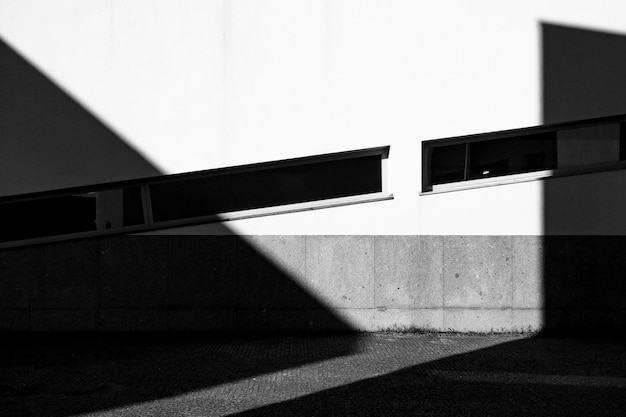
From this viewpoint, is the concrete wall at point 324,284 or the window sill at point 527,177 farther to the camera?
the window sill at point 527,177

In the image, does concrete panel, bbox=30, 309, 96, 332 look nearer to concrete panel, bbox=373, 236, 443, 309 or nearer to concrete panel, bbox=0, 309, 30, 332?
concrete panel, bbox=0, 309, 30, 332

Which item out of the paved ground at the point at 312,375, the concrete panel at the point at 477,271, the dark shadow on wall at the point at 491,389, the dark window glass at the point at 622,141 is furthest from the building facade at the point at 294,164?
the dark shadow on wall at the point at 491,389

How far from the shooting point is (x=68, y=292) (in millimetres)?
10234

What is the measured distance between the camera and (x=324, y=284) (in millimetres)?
10289

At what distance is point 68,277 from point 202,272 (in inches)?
67.4

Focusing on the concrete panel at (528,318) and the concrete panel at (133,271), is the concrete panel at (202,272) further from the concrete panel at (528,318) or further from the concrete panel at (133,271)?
the concrete panel at (528,318)

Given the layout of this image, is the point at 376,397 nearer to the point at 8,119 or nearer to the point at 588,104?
the point at 588,104

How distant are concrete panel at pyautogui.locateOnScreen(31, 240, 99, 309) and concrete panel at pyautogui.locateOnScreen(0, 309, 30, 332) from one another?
18cm

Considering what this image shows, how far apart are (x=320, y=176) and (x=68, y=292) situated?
3.56 m

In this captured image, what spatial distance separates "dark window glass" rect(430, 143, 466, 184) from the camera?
34.0ft

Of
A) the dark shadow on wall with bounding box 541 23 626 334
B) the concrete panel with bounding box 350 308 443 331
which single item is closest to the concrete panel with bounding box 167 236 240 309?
the concrete panel with bounding box 350 308 443 331

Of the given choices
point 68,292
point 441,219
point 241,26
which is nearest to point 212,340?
point 68,292

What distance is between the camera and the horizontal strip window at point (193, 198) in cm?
1023

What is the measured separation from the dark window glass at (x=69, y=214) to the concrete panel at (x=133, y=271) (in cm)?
30
